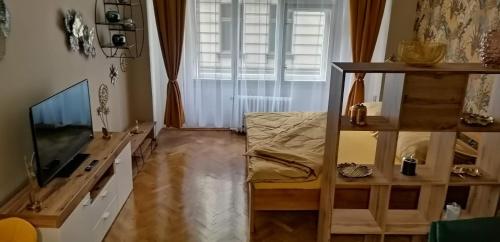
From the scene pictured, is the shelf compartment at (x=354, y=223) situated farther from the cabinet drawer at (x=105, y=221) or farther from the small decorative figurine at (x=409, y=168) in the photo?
the cabinet drawer at (x=105, y=221)

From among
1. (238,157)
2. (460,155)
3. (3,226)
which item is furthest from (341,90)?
(238,157)

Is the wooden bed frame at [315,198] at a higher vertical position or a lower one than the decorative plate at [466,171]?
lower

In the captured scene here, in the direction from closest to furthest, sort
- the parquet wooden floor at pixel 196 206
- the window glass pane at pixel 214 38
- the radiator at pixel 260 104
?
the parquet wooden floor at pixel 196 206 < the window glass pane at pixel 214 38 < the radiator at pixel 260 104

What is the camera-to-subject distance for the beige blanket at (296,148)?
2.71 metres

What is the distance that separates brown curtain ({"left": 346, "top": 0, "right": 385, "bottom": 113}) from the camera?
4531mm

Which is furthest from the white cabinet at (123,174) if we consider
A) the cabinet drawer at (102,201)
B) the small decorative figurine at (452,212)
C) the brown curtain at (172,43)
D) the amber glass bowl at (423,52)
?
the small decorative figurine at (452,212)

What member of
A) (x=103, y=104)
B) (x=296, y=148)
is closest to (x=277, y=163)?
(x=296, y=148)

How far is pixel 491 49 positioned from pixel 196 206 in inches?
94.0

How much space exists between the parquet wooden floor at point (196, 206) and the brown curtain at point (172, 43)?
0.56m

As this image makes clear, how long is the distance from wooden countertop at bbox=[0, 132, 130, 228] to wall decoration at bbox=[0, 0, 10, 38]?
0.94m

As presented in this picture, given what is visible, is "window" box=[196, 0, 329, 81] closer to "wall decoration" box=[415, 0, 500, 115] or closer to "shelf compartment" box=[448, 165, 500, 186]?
"wall decoration" box=[415, 0, 500, 115]

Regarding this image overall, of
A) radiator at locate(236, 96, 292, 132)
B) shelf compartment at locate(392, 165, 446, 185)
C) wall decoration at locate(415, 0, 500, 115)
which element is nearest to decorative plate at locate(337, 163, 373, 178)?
shelf compartment at locate(392, 165, 446, 185)

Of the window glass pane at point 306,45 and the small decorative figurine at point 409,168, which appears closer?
the small decorative figurine at point 409,168

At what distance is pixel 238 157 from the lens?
4336 millimetres
